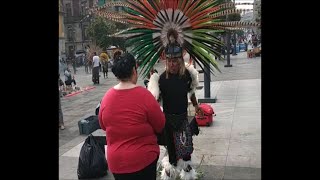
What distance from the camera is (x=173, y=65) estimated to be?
4.11 m

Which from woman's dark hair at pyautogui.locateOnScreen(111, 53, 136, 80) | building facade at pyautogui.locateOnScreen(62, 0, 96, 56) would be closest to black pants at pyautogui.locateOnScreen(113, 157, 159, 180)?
woman's dark hair at pyautogui.locateOnScreen(111, 53, 136, 80)

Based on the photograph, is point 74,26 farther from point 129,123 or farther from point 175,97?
point 129,123

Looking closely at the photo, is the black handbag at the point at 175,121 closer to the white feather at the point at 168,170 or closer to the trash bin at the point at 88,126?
the white feather at the point at 168,170

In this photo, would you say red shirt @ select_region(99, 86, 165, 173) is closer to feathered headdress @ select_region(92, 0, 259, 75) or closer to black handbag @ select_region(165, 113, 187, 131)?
black handbag @ select_region(165, 113, 187, 131)

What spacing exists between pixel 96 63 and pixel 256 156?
44.3ft

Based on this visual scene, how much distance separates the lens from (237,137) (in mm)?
6648

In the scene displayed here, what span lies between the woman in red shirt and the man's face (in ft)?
3.05

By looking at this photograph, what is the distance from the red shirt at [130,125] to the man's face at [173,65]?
1033 mm

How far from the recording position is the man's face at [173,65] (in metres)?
4.09

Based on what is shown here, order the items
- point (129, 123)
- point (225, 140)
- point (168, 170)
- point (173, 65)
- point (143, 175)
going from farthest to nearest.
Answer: point (225, 140)
point (168, 170)
point (173, 65)
point (143, 175)
point (129, 123)

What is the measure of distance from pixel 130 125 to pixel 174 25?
1.55 m

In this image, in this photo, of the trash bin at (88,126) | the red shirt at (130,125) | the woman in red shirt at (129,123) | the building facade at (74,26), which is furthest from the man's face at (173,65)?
the building facade at (74,26)

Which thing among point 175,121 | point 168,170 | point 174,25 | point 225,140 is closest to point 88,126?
point 225,140
